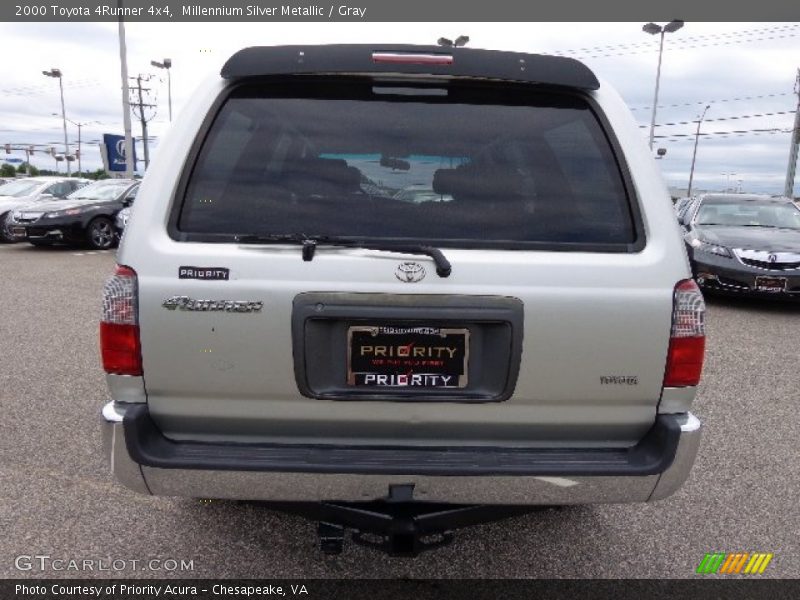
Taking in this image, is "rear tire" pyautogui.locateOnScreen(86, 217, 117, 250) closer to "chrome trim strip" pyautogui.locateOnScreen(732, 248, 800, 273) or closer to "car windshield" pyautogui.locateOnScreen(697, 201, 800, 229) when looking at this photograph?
"car windshield" pyautogui.locateOnScreen(697, 201, 800, 229)

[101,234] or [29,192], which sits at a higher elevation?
[29,192]

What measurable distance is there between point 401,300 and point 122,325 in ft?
2.91

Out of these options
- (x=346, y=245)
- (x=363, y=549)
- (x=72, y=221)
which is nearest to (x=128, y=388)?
(x=346, y=245)

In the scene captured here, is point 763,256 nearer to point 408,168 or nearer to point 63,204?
point 408,168

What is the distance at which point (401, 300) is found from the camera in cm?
199

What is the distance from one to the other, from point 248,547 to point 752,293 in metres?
7.44

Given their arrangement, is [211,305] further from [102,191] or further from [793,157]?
[793,157]

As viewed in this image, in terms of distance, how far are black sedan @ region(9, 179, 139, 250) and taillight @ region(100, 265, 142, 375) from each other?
13.0m

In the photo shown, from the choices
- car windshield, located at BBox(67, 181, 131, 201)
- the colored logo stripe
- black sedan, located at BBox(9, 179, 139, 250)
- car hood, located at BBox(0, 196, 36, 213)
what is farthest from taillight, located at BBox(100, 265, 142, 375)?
car hood, located at BBox(0, 196, 36, 213)

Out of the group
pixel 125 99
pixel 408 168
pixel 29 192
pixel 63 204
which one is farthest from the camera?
pixel 125 99

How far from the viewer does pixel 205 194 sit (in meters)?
2.14

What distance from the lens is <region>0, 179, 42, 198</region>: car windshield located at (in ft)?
54.4

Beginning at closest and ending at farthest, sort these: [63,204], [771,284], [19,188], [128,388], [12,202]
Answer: [128,388], [771,284], [63,204], [12,202], [19,188]

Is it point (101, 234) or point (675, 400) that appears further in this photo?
point (101, 234)
